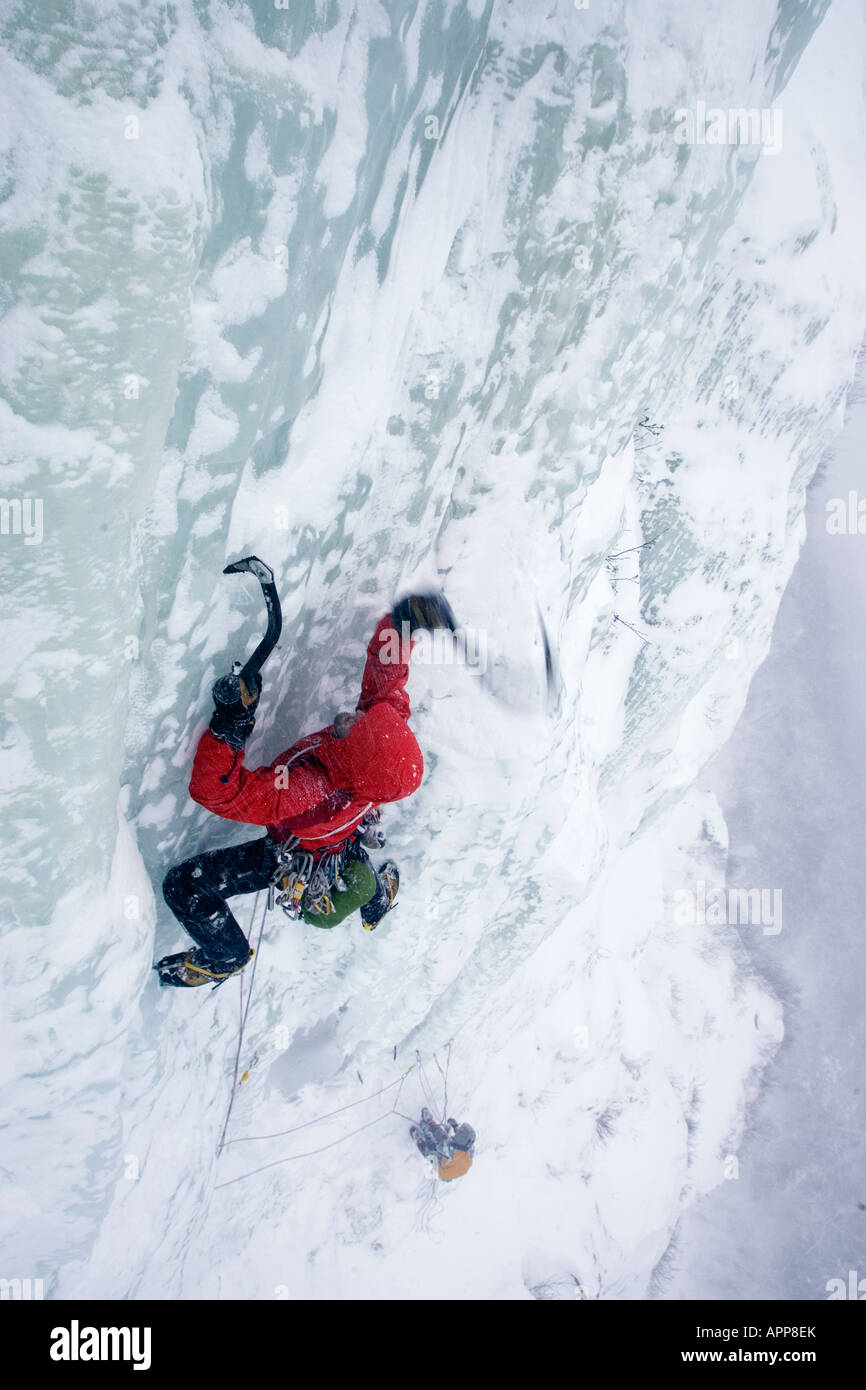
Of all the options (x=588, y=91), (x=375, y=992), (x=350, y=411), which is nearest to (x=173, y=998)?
(x=375, y=992)

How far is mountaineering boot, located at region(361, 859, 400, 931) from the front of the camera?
386cm

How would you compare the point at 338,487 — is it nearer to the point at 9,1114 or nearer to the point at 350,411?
the point at 350,411

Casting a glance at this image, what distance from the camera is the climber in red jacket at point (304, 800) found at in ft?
8.64

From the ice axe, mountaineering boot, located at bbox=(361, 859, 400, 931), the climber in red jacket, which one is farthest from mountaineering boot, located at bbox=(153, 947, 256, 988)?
the ice axe

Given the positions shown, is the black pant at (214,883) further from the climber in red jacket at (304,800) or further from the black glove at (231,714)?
the black glove at (231,714)

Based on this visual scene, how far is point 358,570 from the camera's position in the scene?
10.7 ft

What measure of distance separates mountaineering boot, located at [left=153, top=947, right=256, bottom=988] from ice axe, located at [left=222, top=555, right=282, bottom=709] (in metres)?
1.53

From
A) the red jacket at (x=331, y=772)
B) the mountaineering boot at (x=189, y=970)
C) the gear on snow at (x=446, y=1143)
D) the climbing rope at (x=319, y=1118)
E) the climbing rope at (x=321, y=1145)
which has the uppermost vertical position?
the red jacket at (x=331, y=772)

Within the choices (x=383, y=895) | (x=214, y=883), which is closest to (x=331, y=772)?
(x=214, y=883)

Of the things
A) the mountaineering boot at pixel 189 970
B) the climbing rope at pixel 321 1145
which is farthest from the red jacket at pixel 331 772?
the climbing rope at pixel 321 1145

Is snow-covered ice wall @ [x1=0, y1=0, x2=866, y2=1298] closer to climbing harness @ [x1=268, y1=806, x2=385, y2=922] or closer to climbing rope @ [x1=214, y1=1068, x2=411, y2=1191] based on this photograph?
climbing rope @ [x1=214, y1=1068, x2=411, y2=1191]

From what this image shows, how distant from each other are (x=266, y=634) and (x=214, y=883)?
1317 millimetres

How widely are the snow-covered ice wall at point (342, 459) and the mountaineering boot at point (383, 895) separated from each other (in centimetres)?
30
